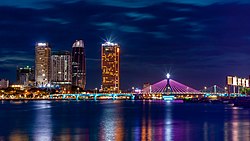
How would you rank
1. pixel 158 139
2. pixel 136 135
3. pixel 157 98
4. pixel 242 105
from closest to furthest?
1. pixel 158 139
2. pixel 136 135
3. pixel 242 105
4. pixel 157 98

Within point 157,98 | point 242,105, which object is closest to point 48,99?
point 157,98

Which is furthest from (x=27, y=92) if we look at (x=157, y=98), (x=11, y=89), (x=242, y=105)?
(x=242, y=105)

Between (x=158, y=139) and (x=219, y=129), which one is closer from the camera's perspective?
(x=158, y=139)

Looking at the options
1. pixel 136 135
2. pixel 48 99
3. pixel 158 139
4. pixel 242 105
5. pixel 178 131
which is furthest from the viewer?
pixel 48 99

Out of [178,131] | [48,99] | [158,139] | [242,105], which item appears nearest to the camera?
[158,139]

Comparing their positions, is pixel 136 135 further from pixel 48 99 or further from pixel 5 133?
pixel 48 99

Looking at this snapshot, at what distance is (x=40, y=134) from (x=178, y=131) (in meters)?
11.3

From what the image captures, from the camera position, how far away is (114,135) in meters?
38.8

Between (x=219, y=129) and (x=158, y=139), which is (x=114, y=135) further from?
(x=219, y=129)

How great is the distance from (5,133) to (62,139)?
20.9 ft

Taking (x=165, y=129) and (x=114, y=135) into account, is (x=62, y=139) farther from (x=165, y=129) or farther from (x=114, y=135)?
(x=165, y=129)

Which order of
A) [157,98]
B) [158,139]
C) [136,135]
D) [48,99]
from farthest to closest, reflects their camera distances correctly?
1. [157,98]
2. [48,99]
3. [136,135]
4. [158,139]

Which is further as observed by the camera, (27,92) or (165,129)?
(27,92)

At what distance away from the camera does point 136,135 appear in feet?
127
